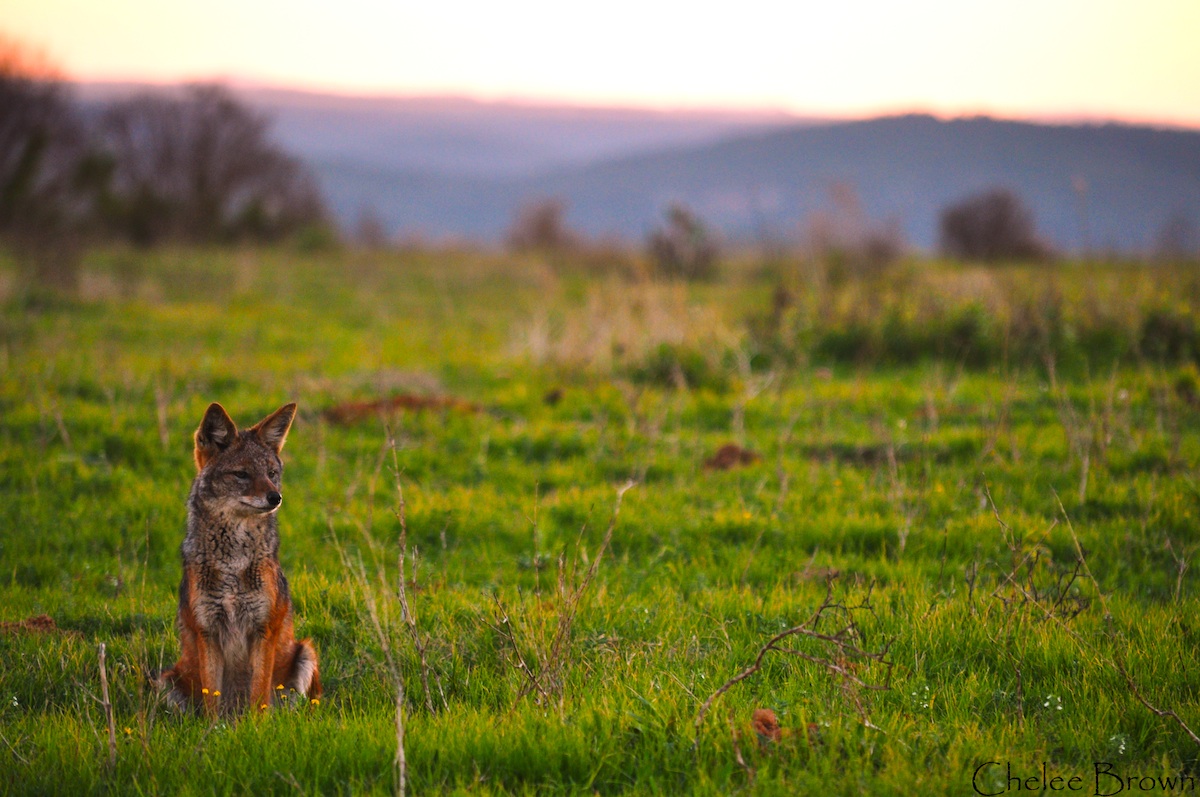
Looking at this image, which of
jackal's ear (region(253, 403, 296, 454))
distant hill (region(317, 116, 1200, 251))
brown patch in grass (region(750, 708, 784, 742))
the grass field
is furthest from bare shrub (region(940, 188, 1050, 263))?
jackal's ear (region(253, 403, 296, 454))

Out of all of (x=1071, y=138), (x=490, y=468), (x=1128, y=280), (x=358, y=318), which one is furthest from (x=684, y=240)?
(x=1071, y=138)

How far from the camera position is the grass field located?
3299 mm

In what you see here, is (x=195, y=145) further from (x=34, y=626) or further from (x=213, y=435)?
(x=213, y=435)

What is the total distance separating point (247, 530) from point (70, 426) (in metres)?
5.65

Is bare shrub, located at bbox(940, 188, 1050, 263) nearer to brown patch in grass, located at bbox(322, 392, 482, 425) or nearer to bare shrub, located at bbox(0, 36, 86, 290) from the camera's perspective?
brown patch in grass, located at bbox(322, 392, 482, 425)

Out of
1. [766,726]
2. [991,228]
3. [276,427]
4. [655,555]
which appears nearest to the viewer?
[766,726]

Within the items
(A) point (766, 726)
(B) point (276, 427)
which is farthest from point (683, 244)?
(A) point (766, 726)

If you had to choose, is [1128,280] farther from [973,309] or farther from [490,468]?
[490,468]

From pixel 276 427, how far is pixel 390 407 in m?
5.13

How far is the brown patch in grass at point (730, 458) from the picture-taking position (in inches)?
306

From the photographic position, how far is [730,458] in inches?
311

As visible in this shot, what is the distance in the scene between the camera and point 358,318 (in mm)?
18062

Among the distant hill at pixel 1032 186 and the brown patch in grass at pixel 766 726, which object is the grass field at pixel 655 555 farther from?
the distant hill at pixel 1032 186

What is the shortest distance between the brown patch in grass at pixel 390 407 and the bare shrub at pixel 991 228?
98.2 feet
